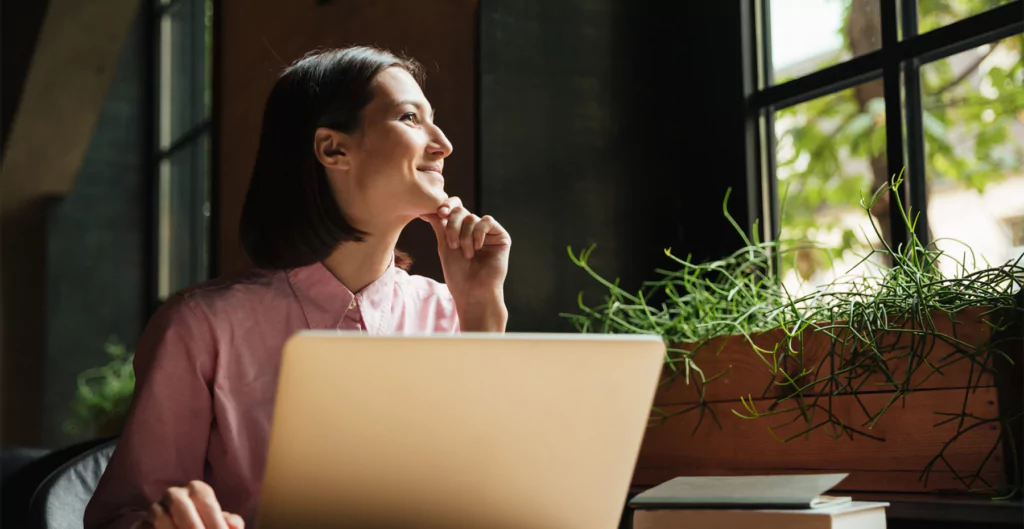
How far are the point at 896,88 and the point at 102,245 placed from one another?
15.4 feet

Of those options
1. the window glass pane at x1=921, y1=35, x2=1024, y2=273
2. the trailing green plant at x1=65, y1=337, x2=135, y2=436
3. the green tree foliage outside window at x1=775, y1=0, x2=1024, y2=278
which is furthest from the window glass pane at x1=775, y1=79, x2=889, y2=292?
the trailing green plant at x1=65, y1=337, x2=135, y2=436

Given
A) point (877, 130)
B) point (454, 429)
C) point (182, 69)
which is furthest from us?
point (182, 69)

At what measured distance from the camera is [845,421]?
1.32 meters

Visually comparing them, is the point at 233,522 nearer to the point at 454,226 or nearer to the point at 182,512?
the point at 182,512

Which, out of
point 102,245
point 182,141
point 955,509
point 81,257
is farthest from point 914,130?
point 81,257

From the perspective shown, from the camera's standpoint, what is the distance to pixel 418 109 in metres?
1.36

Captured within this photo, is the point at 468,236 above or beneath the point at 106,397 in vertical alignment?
above

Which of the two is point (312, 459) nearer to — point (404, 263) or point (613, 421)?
point (613, 421)

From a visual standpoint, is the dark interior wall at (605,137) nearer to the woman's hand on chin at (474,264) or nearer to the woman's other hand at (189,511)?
the woman's hand on chin at (474,264)

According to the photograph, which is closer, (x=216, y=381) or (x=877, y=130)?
(x=216, y=381)

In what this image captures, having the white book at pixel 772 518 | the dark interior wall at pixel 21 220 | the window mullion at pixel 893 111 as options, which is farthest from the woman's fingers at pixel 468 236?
the dark interior wall at pixel 21 220

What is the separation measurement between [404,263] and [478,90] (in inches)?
18.6

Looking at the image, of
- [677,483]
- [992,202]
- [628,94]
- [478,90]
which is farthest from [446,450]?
[992,202]

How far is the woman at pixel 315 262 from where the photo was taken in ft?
3.84
